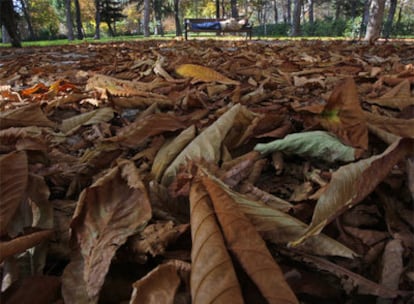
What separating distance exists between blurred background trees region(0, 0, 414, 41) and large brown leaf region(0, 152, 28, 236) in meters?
9.67

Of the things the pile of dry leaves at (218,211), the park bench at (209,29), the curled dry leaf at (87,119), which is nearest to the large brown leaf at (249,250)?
the pile of dry leaves at (218,211)

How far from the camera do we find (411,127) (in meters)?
1.12

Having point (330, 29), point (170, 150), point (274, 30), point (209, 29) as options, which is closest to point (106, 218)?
point (170, 150)

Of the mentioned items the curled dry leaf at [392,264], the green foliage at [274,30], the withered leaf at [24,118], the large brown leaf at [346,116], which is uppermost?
the large brown leaf at [346,116]

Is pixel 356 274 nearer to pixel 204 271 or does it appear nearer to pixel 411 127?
pixel 204 271

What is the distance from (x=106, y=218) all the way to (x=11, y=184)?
0.25m

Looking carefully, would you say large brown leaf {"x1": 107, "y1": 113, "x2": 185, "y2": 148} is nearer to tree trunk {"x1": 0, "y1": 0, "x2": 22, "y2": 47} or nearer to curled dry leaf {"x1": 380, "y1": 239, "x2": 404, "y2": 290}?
curled dry leaf {"x1": 380, "y1": 239, "x2": 404, "y2": 290}

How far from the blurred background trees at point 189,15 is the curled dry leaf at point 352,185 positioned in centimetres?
939

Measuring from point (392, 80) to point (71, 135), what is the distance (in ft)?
5.19

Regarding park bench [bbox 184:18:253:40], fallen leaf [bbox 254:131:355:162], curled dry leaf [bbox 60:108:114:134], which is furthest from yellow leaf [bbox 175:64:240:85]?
park bench [bbox 184:18:253:40]

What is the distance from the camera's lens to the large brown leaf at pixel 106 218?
664 mm

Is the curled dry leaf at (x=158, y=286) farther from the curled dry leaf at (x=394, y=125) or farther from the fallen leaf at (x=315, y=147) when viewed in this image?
the curled dry leaf at (x=394, y=125)

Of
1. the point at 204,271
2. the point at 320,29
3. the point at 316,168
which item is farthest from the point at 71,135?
the point at 320,29

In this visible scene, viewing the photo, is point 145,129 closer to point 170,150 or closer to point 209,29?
point 170,150
